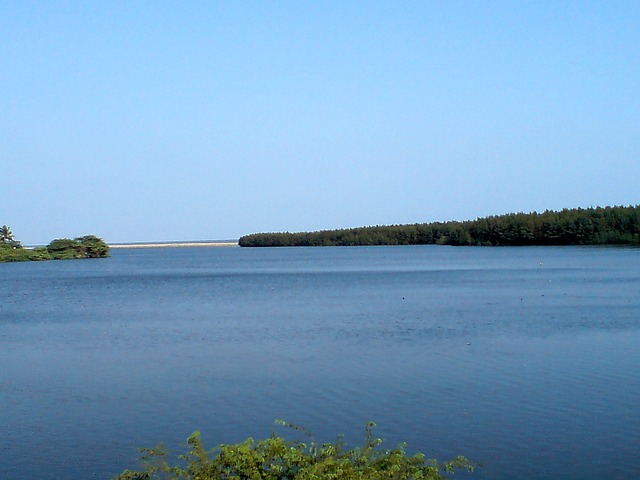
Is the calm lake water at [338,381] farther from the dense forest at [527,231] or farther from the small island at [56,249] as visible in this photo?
the dense forest at [527,231]

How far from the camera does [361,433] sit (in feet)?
31.3

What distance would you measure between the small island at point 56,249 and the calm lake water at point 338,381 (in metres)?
59.2

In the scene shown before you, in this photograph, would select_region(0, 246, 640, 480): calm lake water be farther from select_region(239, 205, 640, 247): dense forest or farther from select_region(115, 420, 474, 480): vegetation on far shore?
select_region(239, 205, 640, 247): dense forest

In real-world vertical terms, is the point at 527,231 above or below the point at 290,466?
above

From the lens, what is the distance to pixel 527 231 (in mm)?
98750

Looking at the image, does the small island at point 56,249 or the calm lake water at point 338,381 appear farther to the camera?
the small island at point 56,249

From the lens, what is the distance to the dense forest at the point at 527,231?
9056cm

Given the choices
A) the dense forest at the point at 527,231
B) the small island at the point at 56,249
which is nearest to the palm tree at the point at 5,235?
the small island at the point at 56,249

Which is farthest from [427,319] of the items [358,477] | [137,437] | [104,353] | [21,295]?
[21,295]

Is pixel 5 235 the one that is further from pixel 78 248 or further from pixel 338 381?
pixel 338 381

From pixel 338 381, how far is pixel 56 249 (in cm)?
7838

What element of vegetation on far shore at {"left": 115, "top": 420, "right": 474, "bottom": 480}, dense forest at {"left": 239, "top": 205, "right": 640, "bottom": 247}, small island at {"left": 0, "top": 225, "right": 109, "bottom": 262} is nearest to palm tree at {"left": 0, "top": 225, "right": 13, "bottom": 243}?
small island at {"left": 0, "top": 225, "right": 109, "bottom": 262}

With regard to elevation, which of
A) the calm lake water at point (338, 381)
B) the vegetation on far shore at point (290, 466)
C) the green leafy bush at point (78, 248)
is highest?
the green leafy bush at point (78, 248)

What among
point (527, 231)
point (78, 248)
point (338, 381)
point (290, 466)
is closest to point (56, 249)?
point (78, 248)
